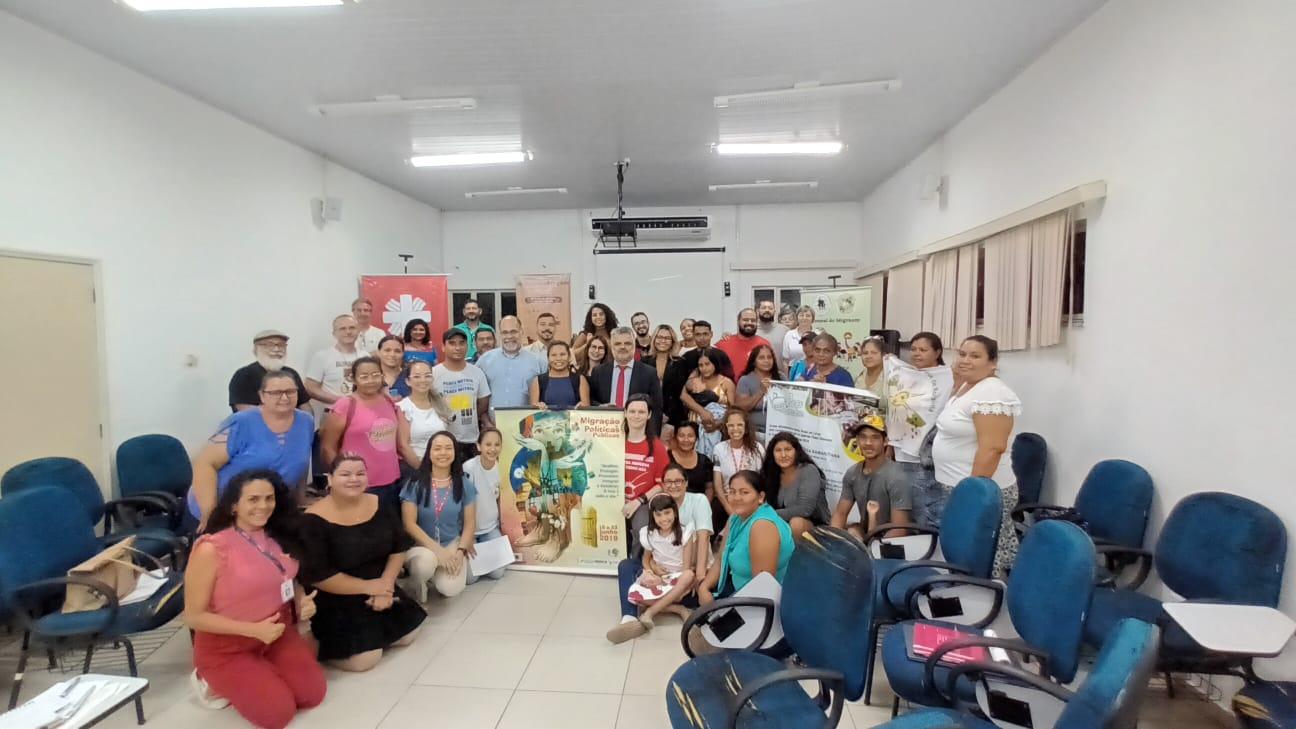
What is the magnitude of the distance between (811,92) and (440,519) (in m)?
4.22

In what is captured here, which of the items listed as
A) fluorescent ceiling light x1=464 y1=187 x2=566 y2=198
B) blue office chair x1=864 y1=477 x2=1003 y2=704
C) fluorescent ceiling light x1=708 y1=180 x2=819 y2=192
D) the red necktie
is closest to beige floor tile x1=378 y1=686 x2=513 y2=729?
blue office chair x1=864 y1=477 x2=1003 y2=704

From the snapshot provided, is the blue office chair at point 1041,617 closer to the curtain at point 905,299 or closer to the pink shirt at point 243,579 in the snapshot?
the pink shirt at point 243,579

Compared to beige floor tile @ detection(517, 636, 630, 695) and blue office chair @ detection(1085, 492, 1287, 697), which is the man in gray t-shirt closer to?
blue office chair @ detection(1085, 492, 1287, 697)

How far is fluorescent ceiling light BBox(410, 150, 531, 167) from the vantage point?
595 centimetres

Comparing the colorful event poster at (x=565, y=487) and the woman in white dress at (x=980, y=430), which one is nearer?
the woman in white dress at (x=980, y=430)

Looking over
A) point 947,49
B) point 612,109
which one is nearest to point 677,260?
point 612,109

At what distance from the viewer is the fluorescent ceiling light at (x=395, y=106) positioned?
15.1 feet

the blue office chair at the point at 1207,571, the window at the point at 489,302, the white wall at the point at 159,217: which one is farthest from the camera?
the window at the point at 489,302

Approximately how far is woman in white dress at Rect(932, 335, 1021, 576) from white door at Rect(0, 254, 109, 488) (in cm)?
553

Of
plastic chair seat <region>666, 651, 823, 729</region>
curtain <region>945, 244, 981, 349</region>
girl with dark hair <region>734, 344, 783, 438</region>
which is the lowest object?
plastic chair seat <region>666, 651, 823, 729</region>

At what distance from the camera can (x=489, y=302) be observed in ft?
31.5

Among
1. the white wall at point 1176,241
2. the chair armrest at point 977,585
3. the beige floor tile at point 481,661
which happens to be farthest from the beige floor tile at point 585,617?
the white wall at point 1176,241

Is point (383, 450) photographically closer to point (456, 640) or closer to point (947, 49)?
point (456, 640)

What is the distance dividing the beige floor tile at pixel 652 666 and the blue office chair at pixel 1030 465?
8.57 feet
